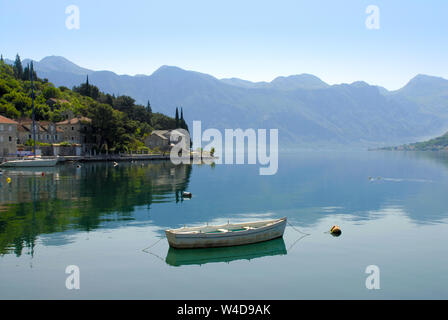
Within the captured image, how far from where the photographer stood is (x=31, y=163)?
142000mm

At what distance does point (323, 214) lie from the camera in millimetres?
62875

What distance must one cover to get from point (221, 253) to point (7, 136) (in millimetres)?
134551

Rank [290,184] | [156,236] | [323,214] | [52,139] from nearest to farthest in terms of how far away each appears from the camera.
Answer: [156,236], [323,214], [290,184], [52,139]

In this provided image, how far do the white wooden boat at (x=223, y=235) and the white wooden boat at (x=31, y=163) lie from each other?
382 ft

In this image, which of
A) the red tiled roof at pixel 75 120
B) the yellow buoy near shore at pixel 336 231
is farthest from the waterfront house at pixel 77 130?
the yellow buoy near shore at pixel 336 231

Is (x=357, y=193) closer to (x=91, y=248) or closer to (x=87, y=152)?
(x=91, y=248)

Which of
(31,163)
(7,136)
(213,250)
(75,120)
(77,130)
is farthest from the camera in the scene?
(75,120)

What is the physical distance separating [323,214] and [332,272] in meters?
28.8

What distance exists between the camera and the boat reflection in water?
37312 millimetres

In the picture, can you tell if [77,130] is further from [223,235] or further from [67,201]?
[223,235]

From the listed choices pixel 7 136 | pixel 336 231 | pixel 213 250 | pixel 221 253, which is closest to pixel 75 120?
pixel 7 136

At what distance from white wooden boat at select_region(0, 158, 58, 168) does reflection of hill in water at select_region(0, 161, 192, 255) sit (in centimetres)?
3940

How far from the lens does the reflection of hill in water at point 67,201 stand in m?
47.8
